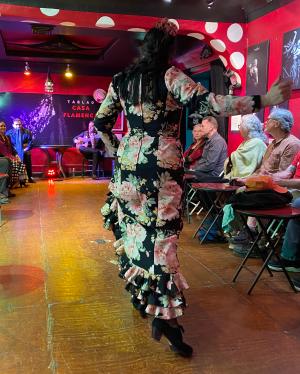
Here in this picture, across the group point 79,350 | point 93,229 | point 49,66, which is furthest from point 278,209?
Result: point 49,66

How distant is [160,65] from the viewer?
2010mm

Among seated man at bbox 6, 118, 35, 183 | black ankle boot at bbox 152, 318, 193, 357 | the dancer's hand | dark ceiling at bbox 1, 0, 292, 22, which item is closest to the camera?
the dancer's hand

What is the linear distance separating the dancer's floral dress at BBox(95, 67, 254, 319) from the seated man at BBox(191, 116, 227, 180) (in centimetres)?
283

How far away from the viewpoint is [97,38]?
339 inches

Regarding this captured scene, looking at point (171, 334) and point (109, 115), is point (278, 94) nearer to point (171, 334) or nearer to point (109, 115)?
point (109, 115)

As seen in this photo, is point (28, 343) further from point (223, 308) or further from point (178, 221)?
point (223, 308)

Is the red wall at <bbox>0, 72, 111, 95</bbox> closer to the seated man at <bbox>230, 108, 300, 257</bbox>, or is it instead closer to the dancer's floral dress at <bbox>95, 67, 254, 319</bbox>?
the seated man at <bbox>230, 108, 300, 257</bbox>

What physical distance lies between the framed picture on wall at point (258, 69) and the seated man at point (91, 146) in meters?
5.20

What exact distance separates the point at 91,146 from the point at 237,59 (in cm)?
539

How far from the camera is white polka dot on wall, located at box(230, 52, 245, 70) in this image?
5848 millimetres

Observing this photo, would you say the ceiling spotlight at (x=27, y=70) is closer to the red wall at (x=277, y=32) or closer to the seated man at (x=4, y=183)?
the seated man at (x=4, y=183)

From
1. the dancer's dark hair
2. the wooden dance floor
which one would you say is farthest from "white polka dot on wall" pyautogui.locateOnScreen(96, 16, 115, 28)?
the dancer's dark hair

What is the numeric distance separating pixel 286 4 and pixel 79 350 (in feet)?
15.1

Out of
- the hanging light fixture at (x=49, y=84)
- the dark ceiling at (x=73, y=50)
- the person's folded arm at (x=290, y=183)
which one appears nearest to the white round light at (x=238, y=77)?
the dark ceiling at (x=73, y=50)
